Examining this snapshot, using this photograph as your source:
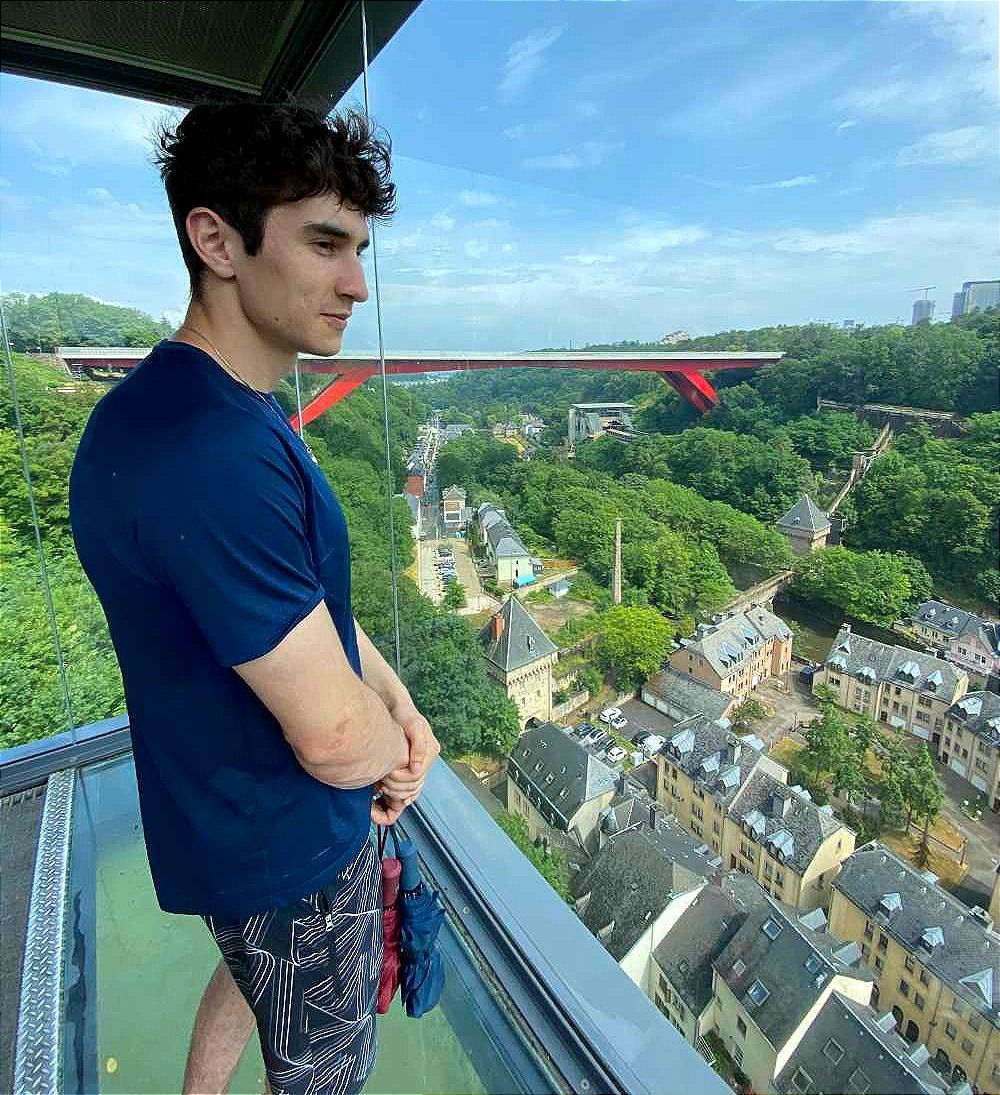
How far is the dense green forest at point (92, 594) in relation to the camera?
74.9 inches

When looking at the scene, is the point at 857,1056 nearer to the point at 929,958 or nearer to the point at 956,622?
the point at 929,958

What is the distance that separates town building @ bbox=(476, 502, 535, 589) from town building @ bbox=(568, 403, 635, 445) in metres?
0.34

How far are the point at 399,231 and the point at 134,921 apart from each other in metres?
1.79

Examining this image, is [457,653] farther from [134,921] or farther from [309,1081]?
[309,1081]

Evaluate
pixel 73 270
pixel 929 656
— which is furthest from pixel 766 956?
pixel 73 270

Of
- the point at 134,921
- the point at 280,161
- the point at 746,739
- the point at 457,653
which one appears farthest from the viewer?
the point at 457,653

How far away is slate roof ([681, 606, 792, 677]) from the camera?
3.35ft

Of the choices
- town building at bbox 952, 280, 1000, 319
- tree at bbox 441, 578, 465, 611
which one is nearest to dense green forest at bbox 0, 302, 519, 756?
tree at bbox 441, 578, 465, 611

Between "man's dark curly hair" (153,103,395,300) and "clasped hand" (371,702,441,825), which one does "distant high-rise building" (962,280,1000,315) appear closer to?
"man's dark curly hair" (153,103,395,300)

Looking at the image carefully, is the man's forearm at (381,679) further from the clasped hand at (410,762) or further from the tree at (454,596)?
the tree at (454,596)

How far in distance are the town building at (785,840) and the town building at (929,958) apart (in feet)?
0.11

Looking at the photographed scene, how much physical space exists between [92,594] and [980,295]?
1997mm

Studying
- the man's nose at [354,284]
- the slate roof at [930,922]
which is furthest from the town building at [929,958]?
the man's nose at [354,284]

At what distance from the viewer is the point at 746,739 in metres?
0.98
